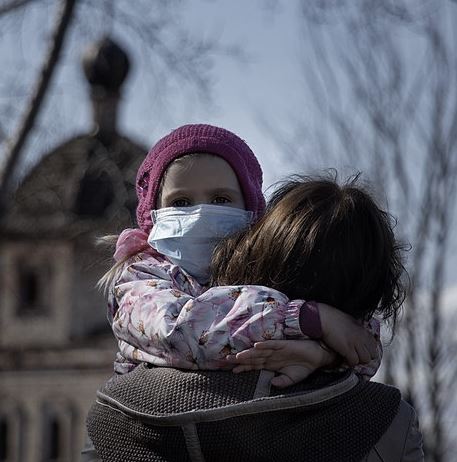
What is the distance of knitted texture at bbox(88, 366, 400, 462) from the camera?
9.11ft

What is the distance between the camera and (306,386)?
284 cm

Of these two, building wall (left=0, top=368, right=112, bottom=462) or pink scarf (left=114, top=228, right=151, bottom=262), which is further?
building wall (left=0, top=368, right=112, bottom=462)

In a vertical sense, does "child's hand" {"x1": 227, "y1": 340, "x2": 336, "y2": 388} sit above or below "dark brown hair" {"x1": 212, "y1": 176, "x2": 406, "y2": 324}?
below

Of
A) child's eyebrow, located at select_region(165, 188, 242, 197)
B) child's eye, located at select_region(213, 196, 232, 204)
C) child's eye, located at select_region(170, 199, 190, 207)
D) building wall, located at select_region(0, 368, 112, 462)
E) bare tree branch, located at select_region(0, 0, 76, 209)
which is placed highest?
child's eyebrow, located at select_region(165, 188, 242, 197)

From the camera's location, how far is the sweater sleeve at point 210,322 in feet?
9.35

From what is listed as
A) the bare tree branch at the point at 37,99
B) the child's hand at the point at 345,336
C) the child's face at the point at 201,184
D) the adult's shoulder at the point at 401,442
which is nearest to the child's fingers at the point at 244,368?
the child's hand at the point at 345,336

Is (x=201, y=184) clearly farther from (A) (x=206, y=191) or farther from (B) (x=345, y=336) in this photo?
(B) (x=345, y=336)

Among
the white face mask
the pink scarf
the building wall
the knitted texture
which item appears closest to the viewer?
the knitted texture

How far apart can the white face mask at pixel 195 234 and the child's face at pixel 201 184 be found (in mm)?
40

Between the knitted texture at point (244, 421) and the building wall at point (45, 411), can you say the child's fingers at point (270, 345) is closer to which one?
the knitted texture at point (244, 421)

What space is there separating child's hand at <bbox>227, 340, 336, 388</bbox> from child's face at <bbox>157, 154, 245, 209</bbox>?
0.45 metres

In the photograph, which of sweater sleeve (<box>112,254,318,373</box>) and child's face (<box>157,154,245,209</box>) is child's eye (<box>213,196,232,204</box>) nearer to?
child's face (<box>157,154,245,209</box>)

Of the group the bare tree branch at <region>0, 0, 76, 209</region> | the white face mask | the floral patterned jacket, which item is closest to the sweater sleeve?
the floral patterned jacket

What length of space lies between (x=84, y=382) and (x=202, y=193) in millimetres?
45966
